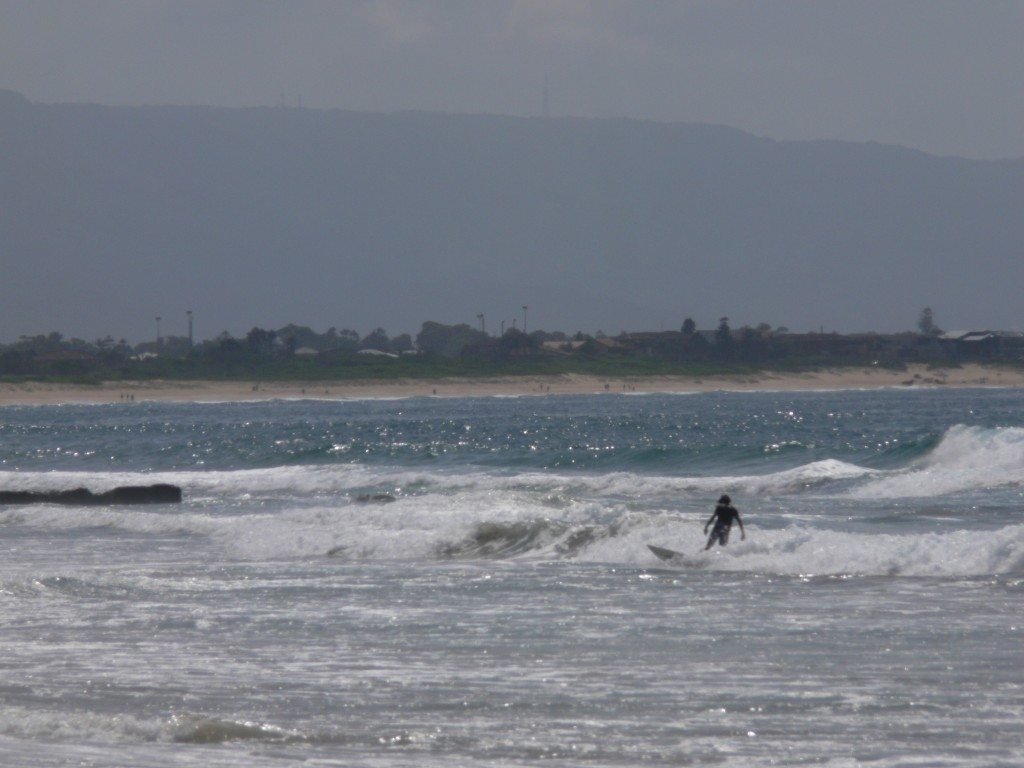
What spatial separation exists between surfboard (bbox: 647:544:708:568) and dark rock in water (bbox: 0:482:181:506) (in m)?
16.5

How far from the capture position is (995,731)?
10898mm

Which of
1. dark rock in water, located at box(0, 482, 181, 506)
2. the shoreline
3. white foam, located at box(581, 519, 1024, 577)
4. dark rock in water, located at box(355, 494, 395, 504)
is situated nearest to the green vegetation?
the shoreline

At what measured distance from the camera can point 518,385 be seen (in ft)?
439

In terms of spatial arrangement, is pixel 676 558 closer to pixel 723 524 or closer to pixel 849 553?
pixel 723 524

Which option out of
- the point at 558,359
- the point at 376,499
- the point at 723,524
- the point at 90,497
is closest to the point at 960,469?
the point at 376,499

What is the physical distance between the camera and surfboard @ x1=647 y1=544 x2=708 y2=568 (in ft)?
66.4

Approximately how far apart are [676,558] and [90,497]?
57.4 ft

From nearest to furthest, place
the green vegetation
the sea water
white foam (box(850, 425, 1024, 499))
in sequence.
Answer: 1. the sea water
2. white foam (box(850, 425, 1024, 499))
3. the green vegetation

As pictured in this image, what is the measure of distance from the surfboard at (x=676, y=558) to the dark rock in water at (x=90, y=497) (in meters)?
16.5

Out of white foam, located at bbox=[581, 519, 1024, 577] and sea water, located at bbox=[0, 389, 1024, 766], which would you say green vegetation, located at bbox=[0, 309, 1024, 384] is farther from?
white foam, located at bbox=[581, 519, 1024, 577]

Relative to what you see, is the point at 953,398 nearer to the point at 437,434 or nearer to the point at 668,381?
the point at 668,381

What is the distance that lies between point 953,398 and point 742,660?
91797 millimetres

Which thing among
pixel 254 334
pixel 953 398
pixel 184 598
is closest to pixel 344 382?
pixel 254 334

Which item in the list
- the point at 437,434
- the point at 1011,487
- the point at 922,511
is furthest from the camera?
the point at 437,434
